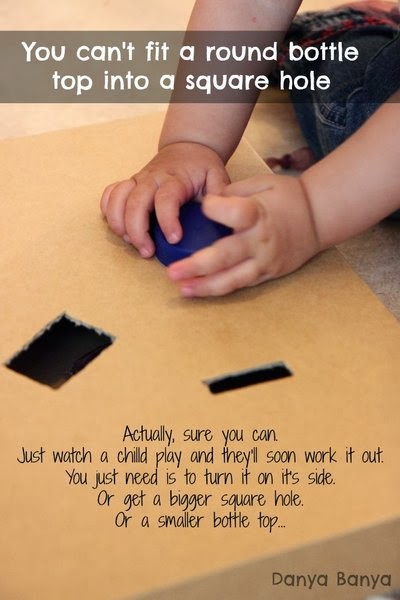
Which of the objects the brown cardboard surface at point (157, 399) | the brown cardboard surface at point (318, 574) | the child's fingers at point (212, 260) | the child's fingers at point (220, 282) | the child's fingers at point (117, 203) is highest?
the child's fingers at point (117, 203)

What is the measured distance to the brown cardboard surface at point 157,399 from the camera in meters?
0.41

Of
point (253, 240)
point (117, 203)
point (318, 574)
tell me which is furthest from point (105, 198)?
point (318, 574)

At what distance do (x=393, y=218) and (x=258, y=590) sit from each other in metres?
0.48

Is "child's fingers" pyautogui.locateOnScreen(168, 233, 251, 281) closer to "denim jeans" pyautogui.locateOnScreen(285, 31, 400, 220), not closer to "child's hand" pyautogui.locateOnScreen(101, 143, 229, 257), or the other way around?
"child's hand" pyautogui.locateOnScreen(101, 143, 229, 257)

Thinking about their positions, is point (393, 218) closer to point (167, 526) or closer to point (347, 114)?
point (347, 114)

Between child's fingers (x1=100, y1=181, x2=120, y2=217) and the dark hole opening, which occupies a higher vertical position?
child's fingers (x1=100, y1=181, x2=120, y2=217)

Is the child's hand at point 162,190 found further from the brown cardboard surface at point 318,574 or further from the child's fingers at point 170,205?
the brown cardboard surface at point 318,574

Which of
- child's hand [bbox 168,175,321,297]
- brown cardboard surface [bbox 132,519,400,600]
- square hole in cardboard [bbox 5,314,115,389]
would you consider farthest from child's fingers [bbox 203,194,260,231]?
brown cardboard surface [bbox 132,519,400,600]

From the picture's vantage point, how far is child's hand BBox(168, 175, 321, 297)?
1.80 feet

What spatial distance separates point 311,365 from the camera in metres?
0.51

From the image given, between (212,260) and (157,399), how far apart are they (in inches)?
4.4

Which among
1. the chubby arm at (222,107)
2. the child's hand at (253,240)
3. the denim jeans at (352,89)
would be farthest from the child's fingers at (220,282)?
the denim jeans at (352,89)

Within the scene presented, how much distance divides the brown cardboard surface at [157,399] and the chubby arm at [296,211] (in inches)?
0.6

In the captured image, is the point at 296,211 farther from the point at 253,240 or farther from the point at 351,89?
the point at 351,89
